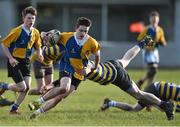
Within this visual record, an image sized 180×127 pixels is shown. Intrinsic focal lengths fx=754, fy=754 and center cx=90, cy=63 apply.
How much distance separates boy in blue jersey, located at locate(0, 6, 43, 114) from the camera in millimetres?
13383

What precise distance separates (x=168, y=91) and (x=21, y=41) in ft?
9.31

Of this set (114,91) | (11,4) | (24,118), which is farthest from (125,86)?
(11,4)

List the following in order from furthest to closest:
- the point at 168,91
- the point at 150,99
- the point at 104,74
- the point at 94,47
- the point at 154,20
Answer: the point at 154,20, the point at 168,91, the point at 150,99, the point at 104,74, the point at 94,47

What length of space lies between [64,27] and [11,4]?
365 cm

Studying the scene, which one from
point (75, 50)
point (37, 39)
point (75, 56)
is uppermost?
point (37, 39)

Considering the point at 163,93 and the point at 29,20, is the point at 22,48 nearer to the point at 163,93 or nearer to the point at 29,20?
the point at 29,20

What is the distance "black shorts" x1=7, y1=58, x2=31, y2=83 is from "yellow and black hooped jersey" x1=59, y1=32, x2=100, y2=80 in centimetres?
98

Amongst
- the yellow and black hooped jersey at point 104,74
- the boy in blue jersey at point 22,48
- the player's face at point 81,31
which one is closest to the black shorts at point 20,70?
the boy in blue jersey at point 22,48

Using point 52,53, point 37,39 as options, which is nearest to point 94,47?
point 37,39

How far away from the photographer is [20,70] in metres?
13.7

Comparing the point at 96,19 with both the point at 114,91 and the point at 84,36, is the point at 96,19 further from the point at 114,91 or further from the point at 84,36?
the point at 84,36

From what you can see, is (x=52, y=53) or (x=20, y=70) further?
(x=52, y=53)

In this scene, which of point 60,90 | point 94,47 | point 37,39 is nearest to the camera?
point 60,90

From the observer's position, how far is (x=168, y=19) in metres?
45.7
